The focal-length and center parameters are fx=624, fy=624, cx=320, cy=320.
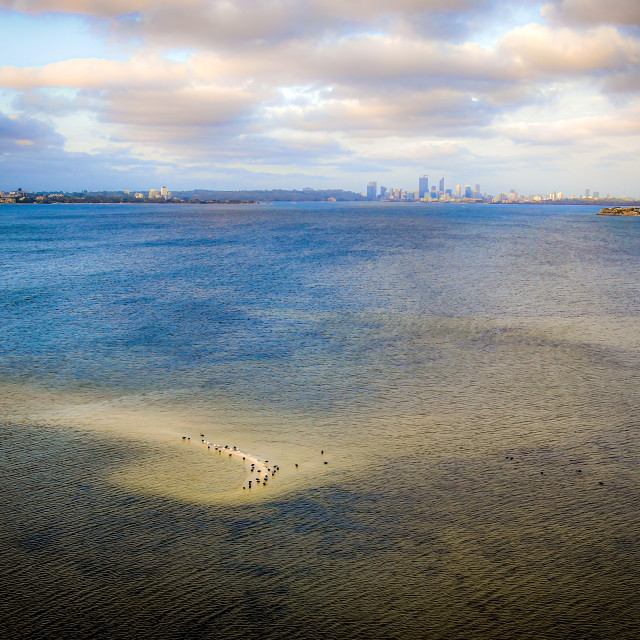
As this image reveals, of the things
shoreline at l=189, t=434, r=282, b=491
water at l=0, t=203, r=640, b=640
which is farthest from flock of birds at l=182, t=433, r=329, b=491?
water at l=0, t=203, r=640, b=640

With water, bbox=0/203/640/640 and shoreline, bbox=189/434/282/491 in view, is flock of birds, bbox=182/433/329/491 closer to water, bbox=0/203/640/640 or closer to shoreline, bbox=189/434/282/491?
shoreline, bbox=189/434/282/491

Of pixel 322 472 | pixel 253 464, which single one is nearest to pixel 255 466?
pixel 253 464

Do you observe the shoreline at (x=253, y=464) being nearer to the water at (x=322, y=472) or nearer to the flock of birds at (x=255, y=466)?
the flock of birds at (x=255, y=466)

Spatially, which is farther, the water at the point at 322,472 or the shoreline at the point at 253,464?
the shoreline at the point at 253,464

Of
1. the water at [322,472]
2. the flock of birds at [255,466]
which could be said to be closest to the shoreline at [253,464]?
the flock of birds at [255,466]

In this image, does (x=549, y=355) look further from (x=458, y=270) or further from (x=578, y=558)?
(x=458, y=270)

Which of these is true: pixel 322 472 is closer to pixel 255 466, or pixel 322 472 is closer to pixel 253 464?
pixel 255 466

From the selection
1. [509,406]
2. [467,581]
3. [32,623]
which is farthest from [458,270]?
[32,623]
